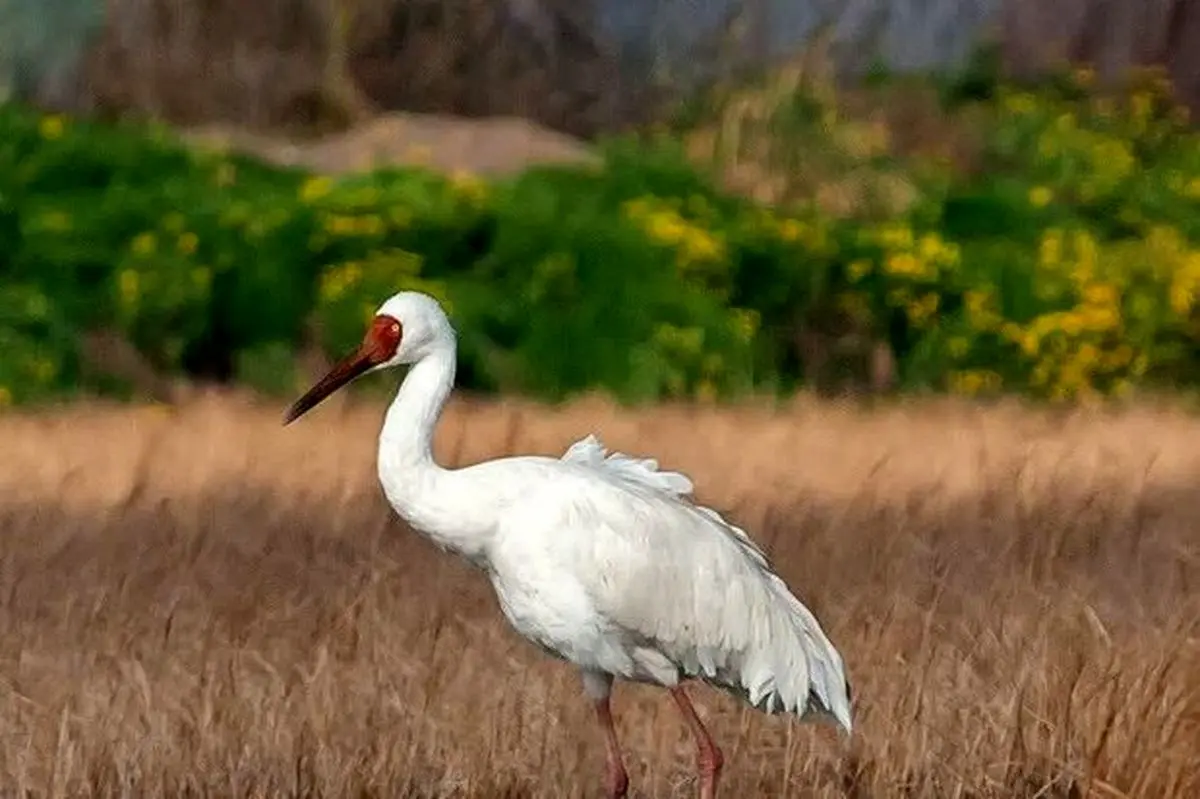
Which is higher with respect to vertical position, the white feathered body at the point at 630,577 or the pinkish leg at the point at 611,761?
the white feathered body at the point at 630,577

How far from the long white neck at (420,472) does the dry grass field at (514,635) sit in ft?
1.74

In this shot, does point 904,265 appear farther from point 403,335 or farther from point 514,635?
point 403,335

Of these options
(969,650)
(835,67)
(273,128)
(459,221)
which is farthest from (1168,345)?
(969,650)

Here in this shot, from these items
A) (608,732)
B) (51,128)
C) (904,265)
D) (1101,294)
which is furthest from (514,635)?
(51,128)

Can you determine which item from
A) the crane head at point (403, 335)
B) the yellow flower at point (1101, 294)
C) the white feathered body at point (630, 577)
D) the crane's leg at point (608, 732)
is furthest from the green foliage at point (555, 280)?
the crane head at point (403, 335)

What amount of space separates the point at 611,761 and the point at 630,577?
18.6 inches

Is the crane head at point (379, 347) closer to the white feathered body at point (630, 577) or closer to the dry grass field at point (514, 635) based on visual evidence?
the white feathered body at point (630, 577)

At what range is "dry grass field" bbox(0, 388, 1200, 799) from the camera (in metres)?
6.40

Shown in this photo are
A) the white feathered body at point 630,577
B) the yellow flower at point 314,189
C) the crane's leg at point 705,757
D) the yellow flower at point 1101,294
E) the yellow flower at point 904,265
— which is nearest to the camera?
the white feathered body at point 630,577

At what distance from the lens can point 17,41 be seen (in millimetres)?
19109

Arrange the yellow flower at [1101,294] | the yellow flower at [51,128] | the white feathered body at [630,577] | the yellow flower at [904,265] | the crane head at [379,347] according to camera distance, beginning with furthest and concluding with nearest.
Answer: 1. the yellow flower at [51,128]
2. the yellow flower at [904,265]
3. the yellow flower at [1101,294]
4. the crane head at [379,347]
5. the white feathered body at [630,577]

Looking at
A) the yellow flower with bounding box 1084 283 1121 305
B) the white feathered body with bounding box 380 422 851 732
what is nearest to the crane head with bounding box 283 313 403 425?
the white feathered body with bounding box 380 422 851 732

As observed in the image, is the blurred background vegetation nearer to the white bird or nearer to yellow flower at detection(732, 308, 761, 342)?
yellow flower at detection(732, 308, 761, 342)

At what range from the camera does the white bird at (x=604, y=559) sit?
6156 millimetres
